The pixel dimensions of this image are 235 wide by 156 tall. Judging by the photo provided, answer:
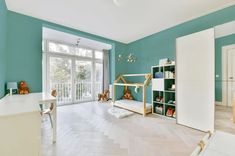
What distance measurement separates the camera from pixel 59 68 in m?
4.73

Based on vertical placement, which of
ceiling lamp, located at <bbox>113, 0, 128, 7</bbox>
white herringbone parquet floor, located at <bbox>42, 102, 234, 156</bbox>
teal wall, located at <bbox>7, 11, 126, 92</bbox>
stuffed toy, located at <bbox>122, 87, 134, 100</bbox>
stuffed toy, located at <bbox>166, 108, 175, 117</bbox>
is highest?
ceiling lamp, located at <bbox>113, 0, 128, 7</bbox>

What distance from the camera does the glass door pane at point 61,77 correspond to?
4.58 meters

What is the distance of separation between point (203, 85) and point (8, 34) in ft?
14.3

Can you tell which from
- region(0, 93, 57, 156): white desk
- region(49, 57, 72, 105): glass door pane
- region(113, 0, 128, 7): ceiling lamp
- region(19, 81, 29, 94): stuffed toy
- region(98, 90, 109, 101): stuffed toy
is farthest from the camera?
region(98, 90, 109, 101): stuffed toy

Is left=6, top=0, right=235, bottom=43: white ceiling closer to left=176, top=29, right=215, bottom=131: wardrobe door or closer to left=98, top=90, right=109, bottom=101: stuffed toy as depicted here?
left=176, top=29, right=215, bottom=131: wardrobe door

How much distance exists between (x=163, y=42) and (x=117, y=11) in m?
1.85

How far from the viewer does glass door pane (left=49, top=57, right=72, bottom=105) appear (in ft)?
15.0

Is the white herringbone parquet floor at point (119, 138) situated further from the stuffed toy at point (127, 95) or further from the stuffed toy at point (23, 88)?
the stuffed toy at point (127, 95)

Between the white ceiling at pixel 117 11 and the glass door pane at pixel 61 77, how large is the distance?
6.12 ft

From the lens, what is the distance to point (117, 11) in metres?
2.70

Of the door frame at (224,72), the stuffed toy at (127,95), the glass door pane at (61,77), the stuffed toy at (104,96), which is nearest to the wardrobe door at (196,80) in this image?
the stuffed toy at (127,95)

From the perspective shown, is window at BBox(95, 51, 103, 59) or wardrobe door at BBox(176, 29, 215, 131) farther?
window at BBox(95, 51, 103, 59)

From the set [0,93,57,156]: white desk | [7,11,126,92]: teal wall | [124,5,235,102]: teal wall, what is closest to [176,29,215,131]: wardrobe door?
[124,5,235,102]: teal wall

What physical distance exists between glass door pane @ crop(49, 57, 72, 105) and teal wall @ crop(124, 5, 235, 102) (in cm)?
250
